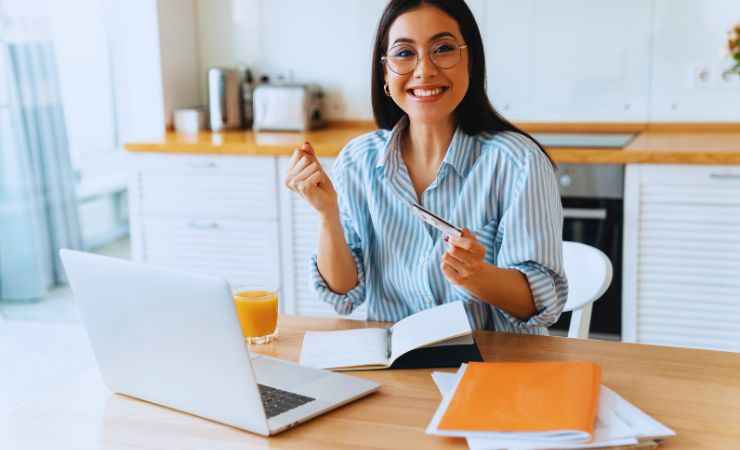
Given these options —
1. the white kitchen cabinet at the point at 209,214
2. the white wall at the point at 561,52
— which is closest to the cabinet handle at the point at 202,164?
the white kitchen cabinet at the point at 209,214

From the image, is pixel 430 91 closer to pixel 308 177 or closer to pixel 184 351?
pixel 308 177

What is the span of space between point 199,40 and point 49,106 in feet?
2.47

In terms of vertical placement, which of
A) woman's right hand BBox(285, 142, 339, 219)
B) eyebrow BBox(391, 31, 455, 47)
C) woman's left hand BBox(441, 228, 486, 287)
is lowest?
woman's left hand BBox(441, 228, 486, 287)

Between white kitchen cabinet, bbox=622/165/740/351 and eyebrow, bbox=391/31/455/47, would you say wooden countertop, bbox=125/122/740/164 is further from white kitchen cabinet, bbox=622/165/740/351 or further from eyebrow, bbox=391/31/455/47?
eyebrow, bbox=391/31/455/47

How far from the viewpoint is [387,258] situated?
175 cm

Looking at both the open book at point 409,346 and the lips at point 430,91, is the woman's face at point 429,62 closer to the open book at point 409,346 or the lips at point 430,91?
the lips at point 430,91

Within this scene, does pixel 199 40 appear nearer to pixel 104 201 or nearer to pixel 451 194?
pixel 104 201

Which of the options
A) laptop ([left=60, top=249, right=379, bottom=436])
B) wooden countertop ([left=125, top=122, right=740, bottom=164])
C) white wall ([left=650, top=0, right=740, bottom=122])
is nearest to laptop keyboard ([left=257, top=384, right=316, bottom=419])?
laptop ([left=60, top=249, right=379, bottom=436])

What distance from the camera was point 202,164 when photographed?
3240mm

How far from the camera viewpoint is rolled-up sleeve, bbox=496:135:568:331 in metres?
1.55

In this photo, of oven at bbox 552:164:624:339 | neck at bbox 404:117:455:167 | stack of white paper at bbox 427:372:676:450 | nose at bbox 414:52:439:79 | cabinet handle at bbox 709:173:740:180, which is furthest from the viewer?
oven at bbox 552:164:624:339

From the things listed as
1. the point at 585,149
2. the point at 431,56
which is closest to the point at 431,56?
the point at 431,56

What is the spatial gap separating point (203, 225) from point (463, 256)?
209cm

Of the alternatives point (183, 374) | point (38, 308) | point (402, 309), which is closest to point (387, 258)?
point (402, 309)
